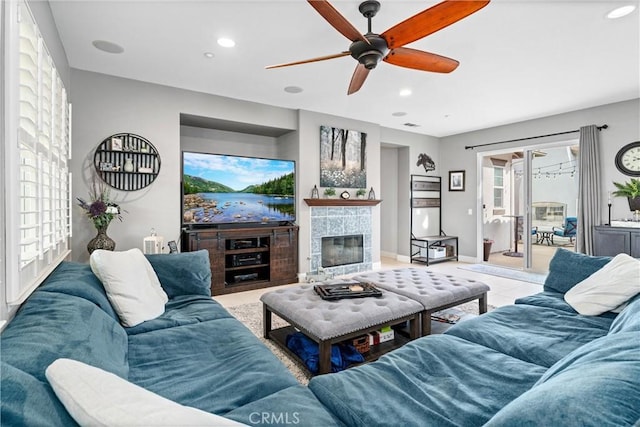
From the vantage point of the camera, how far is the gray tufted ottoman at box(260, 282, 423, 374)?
207 centimetres

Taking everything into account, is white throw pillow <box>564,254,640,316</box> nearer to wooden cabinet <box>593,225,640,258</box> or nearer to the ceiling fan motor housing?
the ceiling fan motor housing

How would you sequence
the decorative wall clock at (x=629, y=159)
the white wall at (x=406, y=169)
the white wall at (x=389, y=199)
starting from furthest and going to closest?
the white wall at (x=389, y=199), the white wall at (x=406, y=169), the decorative wall clock at (x=629, y=159)

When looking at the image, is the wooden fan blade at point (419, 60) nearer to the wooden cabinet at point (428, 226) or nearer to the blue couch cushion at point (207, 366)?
the blue couch cushion at point (207, 366)

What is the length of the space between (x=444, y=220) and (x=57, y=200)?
6753 mm

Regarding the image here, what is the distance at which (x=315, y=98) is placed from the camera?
178 inches

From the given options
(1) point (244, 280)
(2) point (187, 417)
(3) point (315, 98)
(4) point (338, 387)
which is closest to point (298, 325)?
(4) point (338, 387)

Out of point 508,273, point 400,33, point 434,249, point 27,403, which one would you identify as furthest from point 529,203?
point 27,403

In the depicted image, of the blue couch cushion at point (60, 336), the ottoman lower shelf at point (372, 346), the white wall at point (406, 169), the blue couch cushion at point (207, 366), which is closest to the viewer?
the blue couch cushion at point (60, 336)

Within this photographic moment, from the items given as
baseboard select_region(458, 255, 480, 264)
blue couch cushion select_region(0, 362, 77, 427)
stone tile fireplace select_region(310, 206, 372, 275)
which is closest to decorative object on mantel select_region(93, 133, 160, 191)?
stone tile fireplace select_region(310, 206, 372, 275)

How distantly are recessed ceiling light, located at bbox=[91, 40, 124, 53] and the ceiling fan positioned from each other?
84.5 inches

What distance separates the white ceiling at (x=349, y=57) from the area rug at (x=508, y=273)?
8.84 ft

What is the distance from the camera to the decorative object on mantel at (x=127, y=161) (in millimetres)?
3684

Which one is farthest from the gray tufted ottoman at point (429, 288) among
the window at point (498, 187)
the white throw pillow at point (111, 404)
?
the window at point (498, 187)

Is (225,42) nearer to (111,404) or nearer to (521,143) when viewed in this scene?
(111,404)
